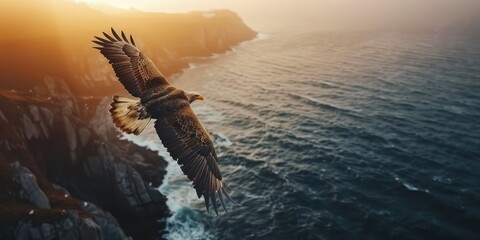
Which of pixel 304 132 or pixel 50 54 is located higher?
pixel 50 54

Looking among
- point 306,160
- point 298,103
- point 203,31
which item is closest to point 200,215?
point 306,160

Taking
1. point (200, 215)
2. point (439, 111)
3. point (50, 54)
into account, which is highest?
point (50, 54)

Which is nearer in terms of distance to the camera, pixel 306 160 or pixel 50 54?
pixel 306 160

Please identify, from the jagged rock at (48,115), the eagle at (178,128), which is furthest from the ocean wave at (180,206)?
the eagle at (178,128)

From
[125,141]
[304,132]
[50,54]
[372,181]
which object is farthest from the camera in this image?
[50,54]

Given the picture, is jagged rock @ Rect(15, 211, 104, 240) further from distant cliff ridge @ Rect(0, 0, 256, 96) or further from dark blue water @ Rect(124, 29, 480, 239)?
distant cliff ridge @ Rect(0, 0, 256, 96)

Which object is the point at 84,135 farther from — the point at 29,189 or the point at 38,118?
the point at 29,189

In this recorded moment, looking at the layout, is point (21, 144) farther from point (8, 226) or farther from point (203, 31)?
point (203, 31)
